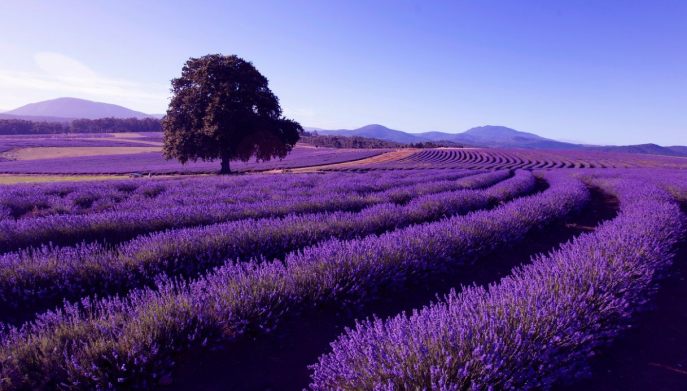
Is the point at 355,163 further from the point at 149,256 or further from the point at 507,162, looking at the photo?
the point at 149,256

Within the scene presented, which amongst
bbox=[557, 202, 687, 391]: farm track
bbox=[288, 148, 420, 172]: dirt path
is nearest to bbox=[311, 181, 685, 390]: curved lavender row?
bbox=[557, 202, 687, 391]: farm track

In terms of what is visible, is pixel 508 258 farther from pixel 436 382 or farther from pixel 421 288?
pixel 436 382

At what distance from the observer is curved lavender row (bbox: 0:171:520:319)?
10.8 feet

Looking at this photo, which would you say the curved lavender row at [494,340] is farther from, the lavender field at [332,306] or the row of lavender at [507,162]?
the row of lavender at [507,162]

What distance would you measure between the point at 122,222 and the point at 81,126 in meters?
100

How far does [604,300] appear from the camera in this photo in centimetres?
260

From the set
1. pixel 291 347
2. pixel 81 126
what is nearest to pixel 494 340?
pixel 291 347

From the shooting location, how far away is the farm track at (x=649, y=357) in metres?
2.45

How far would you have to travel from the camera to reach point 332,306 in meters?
3.32

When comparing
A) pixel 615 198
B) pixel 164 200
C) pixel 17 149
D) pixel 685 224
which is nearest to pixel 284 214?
pixel 164 200

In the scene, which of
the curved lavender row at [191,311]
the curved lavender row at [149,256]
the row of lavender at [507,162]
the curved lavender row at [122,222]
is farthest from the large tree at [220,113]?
the curved lavender row at [191,311]

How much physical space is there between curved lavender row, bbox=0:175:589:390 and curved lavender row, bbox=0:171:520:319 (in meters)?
0.40

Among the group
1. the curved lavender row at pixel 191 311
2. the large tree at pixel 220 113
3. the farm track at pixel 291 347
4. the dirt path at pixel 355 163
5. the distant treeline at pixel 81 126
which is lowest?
the farm track at pixel 291 347

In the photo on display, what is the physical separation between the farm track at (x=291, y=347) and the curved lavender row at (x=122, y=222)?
3.38 m
